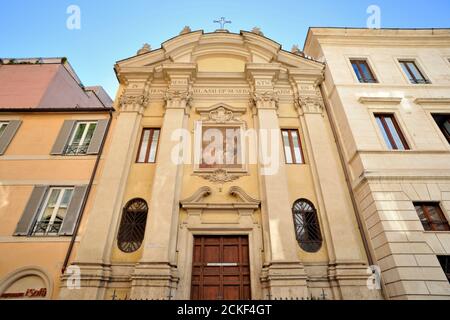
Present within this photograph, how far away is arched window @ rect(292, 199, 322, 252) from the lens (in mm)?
7717

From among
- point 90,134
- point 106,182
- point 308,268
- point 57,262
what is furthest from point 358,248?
point 90,134

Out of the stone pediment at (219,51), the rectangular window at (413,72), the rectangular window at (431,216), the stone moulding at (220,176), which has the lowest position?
the rectangular window at (431,216)

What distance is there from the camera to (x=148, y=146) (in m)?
9.67

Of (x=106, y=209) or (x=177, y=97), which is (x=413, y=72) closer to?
(x=177, y=97)

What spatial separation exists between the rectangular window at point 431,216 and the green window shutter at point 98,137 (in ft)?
36.7

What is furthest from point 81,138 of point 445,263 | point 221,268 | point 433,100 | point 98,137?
point 433,100

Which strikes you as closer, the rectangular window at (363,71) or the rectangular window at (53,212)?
the rectangular window at (53,212)

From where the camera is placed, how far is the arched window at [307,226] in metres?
7.72

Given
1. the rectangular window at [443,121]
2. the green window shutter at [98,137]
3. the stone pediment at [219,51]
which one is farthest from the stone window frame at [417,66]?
the green window shutter at [98,137]

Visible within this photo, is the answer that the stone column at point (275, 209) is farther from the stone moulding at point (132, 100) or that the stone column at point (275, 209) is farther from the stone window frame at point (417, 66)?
the stone window frame at point (417, 66)

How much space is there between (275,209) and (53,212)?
296 inches

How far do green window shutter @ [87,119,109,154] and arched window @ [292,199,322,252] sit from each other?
781 centimetres

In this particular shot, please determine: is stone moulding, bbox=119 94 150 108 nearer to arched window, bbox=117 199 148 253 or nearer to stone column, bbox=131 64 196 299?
stone column, bbox=131 64 196 299

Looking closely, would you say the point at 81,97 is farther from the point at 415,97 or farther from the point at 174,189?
the point at 415,97
